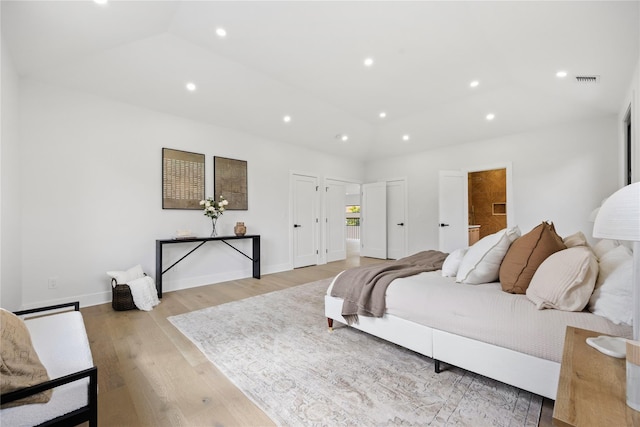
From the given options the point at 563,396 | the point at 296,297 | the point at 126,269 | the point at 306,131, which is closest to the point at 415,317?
the point at 563,396

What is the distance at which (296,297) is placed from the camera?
3.71 meters

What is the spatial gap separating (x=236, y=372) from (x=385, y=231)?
537cm

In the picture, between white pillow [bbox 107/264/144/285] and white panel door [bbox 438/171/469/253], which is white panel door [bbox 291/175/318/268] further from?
white pillow [bbox 107/264/144/285]

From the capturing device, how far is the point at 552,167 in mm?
4645

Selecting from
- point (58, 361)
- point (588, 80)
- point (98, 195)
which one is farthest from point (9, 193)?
point (588, 80)

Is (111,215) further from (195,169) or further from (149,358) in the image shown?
(149,358)

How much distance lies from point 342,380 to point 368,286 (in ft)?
2.39

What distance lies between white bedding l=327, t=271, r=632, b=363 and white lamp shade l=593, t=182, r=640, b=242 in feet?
2.97

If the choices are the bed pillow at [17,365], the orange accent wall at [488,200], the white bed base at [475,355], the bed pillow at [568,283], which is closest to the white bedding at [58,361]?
the bed pillow at [17,365]

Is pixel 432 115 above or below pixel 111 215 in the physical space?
above

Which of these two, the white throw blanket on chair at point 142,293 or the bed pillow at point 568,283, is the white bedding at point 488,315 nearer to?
the bed pillow at point 568,283

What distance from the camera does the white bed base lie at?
1.48m

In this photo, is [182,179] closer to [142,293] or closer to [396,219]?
[142,293]

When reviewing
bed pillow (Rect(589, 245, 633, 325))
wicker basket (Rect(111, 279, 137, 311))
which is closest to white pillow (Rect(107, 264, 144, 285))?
wicker basket (Rect(111, 279, 137, 311))
